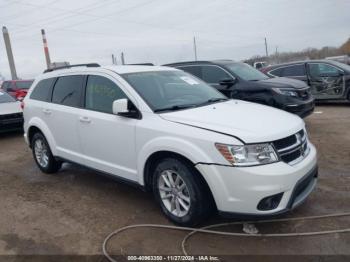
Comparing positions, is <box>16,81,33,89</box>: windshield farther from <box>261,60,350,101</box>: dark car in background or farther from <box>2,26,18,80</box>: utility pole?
<box>2,26,18,80</box>: utility pole

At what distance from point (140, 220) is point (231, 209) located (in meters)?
1.21

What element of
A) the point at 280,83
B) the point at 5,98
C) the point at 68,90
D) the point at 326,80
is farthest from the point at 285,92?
the point at 5,98

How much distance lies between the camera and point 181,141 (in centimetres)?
366

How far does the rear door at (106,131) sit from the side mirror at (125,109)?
0.07 m

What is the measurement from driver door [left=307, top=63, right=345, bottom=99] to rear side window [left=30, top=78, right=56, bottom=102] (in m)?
8.33

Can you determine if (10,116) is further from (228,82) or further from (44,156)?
(228,82)

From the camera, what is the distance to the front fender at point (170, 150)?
3.53 meters

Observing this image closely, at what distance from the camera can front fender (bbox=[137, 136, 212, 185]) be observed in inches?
139

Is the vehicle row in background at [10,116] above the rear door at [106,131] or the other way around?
the other way around

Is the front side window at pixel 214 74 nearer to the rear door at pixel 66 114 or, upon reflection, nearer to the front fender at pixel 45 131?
the rear door at pixel 66 114

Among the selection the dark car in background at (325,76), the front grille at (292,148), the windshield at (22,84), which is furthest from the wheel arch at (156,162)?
the windshield at (22,84)

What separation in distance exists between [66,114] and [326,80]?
870cm

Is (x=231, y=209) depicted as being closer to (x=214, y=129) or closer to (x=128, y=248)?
(x=214, y=129)

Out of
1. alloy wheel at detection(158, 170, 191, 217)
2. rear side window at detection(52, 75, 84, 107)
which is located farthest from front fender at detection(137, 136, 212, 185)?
rear side window at detection(52, 75, 84, 107)
